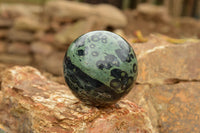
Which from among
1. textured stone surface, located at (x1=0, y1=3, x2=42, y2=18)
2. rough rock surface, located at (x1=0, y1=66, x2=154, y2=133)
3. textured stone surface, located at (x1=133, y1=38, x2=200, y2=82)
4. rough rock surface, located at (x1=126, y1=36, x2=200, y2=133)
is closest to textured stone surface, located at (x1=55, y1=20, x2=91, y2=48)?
textured stone surface, located at (x1=0, y1=3, x2=42, y2=18)

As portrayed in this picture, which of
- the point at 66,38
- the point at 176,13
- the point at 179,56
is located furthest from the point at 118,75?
the point at 176,13

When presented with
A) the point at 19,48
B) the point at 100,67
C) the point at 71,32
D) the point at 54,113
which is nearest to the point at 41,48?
the point at 19,48

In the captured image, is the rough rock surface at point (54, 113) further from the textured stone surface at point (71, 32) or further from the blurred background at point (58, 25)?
the textured stone surface at point (71, 32)

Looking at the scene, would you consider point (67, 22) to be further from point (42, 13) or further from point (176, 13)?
point (176, 13)

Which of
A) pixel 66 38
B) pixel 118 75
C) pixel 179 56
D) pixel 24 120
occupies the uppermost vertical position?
pixel 118 75

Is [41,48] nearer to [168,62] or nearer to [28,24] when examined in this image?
[28,24]

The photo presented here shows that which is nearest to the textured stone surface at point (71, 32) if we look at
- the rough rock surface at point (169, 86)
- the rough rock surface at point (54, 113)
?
the rough rock surface at point (169, 86)

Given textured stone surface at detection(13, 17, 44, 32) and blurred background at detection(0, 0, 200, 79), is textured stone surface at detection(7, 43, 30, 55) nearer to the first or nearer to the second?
blurred background at detection(0, 0, 200, 79)
